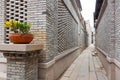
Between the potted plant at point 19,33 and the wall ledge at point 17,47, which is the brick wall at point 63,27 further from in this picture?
the wall ledge at point 17,47

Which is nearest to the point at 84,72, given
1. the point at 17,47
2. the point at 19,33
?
the point at 19,33

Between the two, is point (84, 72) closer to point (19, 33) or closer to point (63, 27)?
point (63, 27)

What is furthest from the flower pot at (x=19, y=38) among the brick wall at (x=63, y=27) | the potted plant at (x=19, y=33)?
the brick wall at (x=63, y=27)

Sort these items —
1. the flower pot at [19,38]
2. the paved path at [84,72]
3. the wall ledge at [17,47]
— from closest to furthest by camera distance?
the wall ledge at [17,47]
the flower pot at [19,38]
the paved path at [84,72]

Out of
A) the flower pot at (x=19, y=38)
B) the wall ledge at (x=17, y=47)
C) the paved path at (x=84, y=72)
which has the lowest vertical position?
the paved path at (x=84, y=72)

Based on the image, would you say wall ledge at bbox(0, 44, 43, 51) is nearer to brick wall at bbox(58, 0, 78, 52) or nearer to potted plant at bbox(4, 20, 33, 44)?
potted plant at bbox(4, 20, 33, 44)

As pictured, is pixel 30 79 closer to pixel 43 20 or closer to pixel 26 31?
pixel 26 31

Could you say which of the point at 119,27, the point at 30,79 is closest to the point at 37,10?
the point at 30,79

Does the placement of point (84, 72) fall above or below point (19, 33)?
below

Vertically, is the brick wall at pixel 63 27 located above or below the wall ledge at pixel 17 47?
above

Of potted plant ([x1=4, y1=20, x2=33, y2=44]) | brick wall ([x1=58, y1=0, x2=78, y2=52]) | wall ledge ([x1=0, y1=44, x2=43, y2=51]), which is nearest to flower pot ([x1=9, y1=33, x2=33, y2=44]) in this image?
potted plant ([x1=4, y1=20, x2=33, y2=44])

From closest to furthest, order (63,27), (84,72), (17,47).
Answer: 1. (17,47)
2. (63,27)
3. (84,72)

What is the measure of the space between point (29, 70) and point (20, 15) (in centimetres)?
167

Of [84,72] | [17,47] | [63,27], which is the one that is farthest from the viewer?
[84,72]
